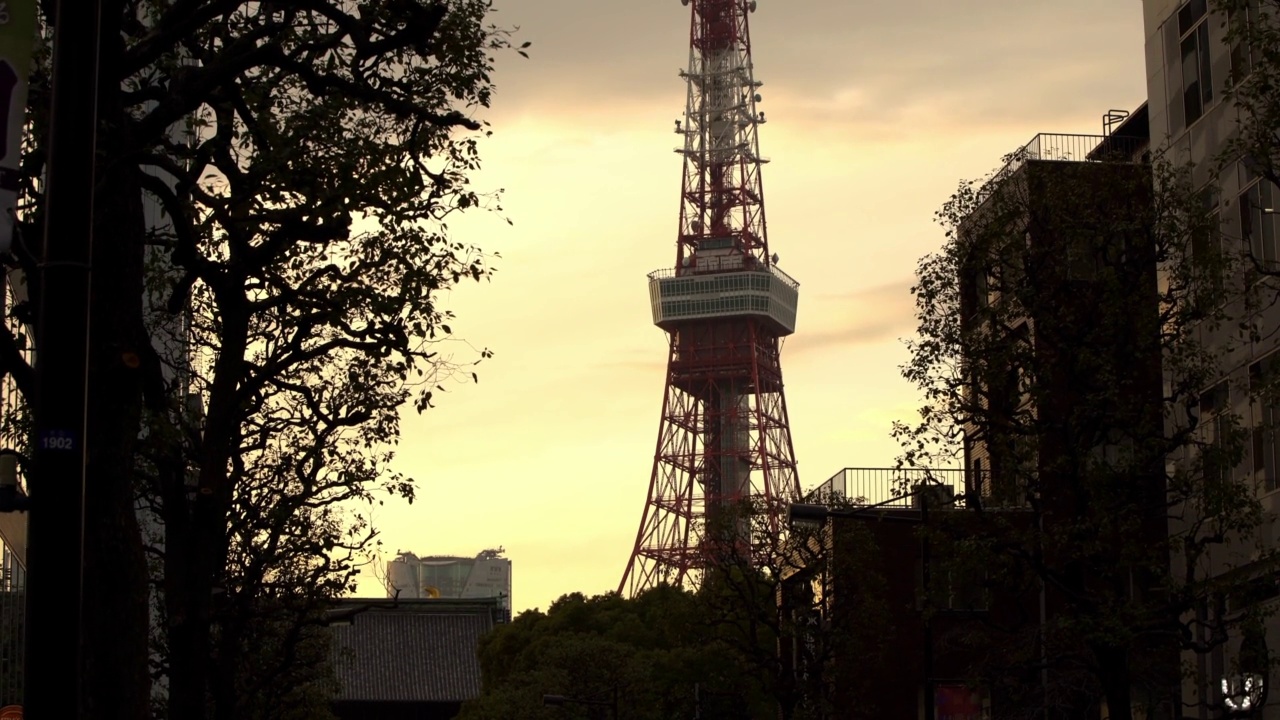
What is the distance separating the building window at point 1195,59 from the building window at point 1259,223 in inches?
123

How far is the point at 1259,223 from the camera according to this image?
32406 millimetres

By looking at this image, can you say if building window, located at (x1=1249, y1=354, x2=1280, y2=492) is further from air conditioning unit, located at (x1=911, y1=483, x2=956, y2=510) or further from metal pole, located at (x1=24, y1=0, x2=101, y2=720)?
metal pole, located at (x1=24, y1=0, x2=101, y2=720)

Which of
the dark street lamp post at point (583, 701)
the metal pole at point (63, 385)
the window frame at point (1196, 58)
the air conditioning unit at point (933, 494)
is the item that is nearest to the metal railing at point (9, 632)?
the air conditioning unit at point (933, 494)

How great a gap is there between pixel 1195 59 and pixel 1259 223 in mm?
5118

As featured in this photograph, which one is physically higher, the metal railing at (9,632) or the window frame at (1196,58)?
the window frame at (1196,58)

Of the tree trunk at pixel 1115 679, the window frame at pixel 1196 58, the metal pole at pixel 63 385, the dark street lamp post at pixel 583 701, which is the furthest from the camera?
the dark street lamp post at pixel 583 701

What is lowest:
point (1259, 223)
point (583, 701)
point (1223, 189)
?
point (583, 701)

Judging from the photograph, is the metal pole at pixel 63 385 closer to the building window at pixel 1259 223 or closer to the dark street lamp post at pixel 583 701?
the building window at pixel 1259 223

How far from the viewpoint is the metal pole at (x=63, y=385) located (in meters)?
8.25

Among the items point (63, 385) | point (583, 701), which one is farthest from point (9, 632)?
point (583, 701)

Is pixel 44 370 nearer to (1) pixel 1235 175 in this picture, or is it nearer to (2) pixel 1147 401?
(2) pixel 1147 401

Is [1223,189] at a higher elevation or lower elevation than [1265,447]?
higher

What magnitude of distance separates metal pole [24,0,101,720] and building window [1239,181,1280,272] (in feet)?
87.9

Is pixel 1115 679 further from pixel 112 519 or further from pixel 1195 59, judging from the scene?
pixel 112 519
